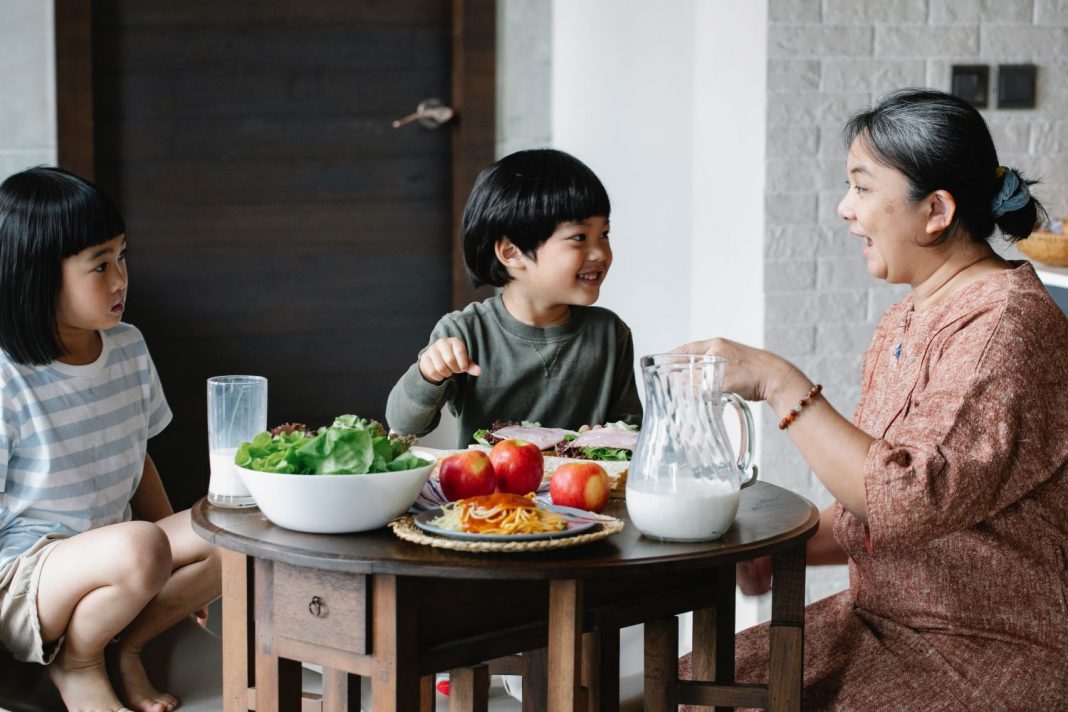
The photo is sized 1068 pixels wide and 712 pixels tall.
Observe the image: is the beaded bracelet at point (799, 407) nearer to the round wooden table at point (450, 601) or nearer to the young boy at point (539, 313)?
the round wooden table at point (450, 601)

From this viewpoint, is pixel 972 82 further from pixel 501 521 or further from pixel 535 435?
pixel 501 521

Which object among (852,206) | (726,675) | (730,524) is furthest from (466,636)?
(852,206)

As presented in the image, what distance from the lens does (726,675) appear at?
1.67 m

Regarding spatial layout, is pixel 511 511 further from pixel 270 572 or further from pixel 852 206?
pixel 852 206

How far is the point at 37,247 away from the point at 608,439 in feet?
2.92

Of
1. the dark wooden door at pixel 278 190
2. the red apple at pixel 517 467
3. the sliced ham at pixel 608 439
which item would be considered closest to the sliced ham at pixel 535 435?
the sliced ham at pixel 608 439

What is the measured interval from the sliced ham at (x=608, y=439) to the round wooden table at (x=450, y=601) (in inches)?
5.8

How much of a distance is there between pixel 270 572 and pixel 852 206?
88cm

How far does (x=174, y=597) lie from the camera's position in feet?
6.29

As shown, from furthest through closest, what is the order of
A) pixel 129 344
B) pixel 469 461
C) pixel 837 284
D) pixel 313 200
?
pixel 313 200, pixel 837 284, pixel 129 344, pixel 469 461

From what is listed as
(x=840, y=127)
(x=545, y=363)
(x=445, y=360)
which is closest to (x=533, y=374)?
(x=545, y=363)

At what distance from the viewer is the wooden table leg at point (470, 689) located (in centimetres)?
172

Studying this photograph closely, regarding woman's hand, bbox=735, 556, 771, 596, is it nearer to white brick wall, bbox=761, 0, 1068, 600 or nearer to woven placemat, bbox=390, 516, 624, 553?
woven placemat, bbox=390, 516, 624, 553

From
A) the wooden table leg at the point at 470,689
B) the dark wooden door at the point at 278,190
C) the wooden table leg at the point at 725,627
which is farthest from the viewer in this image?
the dark wooden door at the point at 278,190
